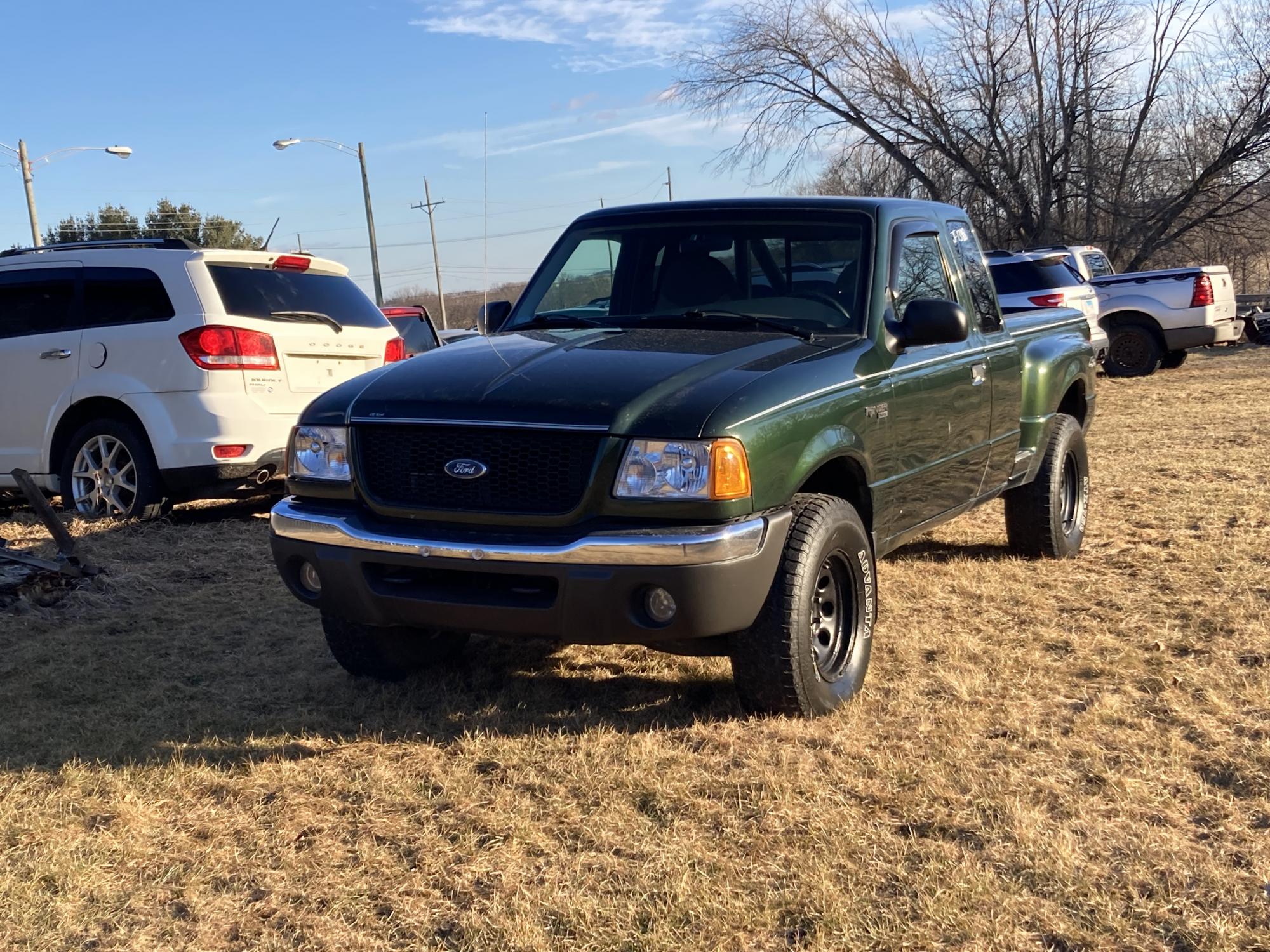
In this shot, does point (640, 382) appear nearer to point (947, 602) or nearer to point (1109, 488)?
point (947, 602)

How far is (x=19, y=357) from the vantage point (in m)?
7.81

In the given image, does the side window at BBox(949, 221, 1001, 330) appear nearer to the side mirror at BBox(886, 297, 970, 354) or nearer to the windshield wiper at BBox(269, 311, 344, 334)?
the side mirror at BBox(886, 297, 970, 354)

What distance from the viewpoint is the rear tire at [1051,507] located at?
6.31m

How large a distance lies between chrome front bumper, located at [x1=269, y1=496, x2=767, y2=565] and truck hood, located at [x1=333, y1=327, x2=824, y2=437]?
30 centimetres

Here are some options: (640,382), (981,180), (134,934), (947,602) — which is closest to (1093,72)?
(981,180)

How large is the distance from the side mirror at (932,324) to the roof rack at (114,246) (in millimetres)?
4932

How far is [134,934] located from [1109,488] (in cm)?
743

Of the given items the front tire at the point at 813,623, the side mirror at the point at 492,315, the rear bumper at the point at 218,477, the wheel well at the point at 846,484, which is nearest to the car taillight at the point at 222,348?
the rear bumper at the point at 218,477

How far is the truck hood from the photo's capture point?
11.8 ft

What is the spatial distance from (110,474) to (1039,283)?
11.5 metres

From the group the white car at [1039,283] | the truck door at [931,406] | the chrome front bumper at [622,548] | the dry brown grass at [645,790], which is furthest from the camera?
the white car at [1039,283]

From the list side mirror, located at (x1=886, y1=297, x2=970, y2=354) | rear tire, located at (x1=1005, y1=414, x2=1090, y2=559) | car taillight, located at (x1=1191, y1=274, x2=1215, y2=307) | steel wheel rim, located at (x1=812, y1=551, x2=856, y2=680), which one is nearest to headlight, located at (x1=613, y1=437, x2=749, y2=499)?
steel wheel rim, located at (x1=812, y1=551, x2=856, y2=680)

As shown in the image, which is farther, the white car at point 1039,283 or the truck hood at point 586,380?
the white car at point 1039,283

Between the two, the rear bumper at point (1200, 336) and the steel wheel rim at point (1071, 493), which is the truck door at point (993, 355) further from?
the rear bumper at point (1200, 336)
